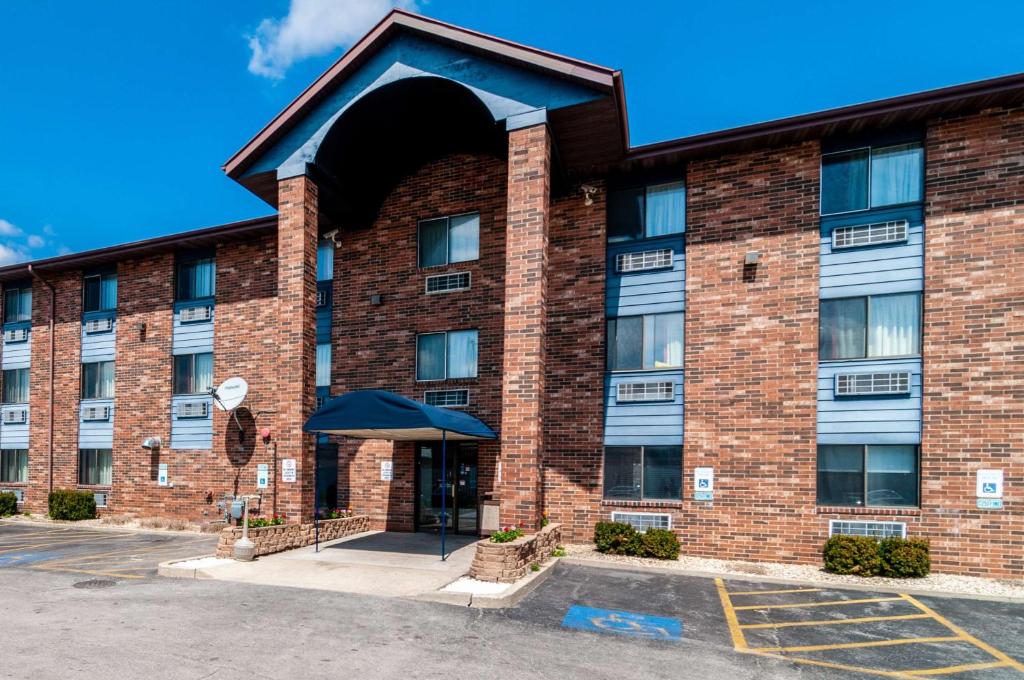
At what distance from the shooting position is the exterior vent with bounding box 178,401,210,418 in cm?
1822

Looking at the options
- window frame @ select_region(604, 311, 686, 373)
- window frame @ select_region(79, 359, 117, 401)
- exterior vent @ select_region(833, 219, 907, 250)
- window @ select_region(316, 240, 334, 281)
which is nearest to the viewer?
exterior vent @ select_region(833, 219, 907, 250)

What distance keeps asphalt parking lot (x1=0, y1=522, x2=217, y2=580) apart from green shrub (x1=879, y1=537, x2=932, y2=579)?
14.1 metres

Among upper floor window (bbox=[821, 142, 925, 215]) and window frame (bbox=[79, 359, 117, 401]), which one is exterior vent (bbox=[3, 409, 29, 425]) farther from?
upper floor window (bbox=[821, 142, 925, 215])

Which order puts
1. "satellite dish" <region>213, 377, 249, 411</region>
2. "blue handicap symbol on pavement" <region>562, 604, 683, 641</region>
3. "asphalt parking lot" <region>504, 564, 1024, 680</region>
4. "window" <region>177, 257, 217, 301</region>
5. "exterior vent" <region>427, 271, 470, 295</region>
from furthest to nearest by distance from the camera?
"window" <region>177, 257, 217, 301</region>
"satellite dish" <region>213, 377, 249, 411</region>
"exterior vent" <region>427, 271, 470, 295</region>
"blue handicap symbol on pavement" <region>562, 604, 683, 641</region>
"asphalt parking lot" <region>504, 564, 1024, 680</region>

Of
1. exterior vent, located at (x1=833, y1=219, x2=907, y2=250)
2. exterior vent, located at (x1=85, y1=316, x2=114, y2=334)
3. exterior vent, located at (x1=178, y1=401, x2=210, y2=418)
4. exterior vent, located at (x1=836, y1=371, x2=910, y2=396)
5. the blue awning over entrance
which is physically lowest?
exterior vent, located at (x1=178, y1=401, x2=210, y2=418)

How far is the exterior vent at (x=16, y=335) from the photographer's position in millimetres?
21578

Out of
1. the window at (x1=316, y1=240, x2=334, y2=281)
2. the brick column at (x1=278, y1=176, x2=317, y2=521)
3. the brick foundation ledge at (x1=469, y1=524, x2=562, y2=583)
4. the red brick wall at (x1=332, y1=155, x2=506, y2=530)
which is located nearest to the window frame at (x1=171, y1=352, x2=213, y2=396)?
the window at (x1=316, y1=240, x2=334, y2=281)

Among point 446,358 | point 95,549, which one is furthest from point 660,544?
point 95,549

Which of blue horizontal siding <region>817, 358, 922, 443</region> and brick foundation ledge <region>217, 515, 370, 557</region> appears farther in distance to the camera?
brick foundation ledge <region>217, 515, 370, 557</region>

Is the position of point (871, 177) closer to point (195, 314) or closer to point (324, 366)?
point (324, 366)

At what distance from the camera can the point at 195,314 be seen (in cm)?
1884

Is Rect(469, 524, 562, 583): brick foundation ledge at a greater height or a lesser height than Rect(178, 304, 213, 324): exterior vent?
lesser

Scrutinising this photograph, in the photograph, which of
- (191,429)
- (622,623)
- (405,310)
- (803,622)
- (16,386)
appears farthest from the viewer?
(16,386)

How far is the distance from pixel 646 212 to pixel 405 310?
6990 millimetres
